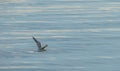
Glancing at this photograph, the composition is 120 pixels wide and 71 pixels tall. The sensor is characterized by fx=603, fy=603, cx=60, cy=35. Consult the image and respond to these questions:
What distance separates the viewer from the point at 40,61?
10.7 metres

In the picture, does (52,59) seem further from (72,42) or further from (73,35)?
(73,35)

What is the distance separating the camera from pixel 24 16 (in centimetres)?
1750

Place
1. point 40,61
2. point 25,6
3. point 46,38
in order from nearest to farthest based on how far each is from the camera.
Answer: point 40,61 < point 46,38 < point 25,6

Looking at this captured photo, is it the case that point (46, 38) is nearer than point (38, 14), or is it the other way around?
point (46, 38)

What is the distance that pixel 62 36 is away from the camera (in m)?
13.4

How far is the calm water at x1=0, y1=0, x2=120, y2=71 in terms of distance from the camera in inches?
414

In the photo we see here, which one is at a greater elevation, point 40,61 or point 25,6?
point 25,6

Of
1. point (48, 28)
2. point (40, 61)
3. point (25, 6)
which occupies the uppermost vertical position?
point (25, 6)

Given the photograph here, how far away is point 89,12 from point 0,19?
9.13 ft

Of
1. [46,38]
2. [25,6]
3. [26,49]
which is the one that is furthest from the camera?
[25,6]

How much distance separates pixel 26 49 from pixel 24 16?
19.0ft

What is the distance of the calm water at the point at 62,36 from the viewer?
34.5 ft

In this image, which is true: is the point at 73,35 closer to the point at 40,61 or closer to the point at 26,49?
the point at 26,49

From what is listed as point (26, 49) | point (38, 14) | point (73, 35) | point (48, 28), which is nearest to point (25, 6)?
point (38, 14)
